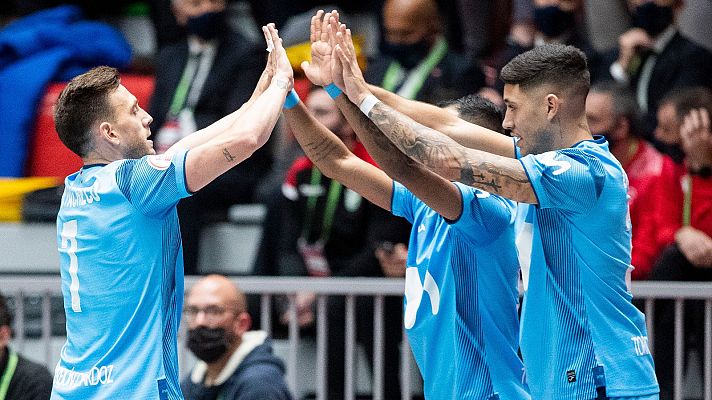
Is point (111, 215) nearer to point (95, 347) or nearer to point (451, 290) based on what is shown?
point (95, 347)

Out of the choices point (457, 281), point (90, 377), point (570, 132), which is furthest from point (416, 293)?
point (90, 377)

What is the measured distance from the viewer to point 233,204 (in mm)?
8617

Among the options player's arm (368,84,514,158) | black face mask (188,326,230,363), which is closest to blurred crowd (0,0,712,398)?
black face mask (188,326,230,363)

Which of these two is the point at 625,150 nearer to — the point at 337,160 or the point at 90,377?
the point at 337,160

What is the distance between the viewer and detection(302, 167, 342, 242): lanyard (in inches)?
301

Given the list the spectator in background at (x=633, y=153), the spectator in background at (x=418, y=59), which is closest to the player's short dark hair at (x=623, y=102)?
the spectator in background at (x=633, y=153)

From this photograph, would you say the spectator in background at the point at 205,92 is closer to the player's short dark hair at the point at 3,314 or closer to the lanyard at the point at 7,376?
the player's short dark hair at the point at 3,314

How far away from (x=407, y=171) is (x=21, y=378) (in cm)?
269

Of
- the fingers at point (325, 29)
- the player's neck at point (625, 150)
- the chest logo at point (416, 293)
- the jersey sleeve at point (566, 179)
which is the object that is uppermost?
the fingers at point (325, 29)

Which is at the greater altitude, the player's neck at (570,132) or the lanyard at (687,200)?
the player's neck at (570,132)

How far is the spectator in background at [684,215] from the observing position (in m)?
6.71

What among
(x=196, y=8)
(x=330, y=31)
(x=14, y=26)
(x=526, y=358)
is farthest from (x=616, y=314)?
(x=14, y=26)

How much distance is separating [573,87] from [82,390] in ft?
6.75

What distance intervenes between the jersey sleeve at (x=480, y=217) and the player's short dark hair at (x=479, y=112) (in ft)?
1.28
